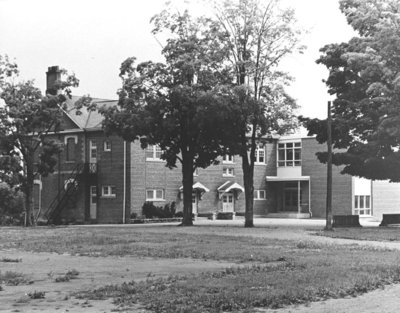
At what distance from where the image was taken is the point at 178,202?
53719 millimetres

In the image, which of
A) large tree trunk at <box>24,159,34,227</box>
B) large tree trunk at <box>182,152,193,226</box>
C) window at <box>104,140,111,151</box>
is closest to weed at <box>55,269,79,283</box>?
large tree trunk at <box>182,152,193,226</box>

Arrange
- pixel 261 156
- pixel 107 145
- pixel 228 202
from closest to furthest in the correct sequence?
pixel 107 145 < pixel 228 202 < pixel 261 156

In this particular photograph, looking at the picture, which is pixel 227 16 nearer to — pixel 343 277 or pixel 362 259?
pixel 362 259

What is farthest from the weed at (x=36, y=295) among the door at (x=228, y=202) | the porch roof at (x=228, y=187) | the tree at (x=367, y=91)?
the door at (x=228, y=202)

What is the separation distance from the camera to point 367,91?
3475 cm

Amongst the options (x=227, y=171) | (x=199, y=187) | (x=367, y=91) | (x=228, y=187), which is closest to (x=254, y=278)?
(x=367, y=91)

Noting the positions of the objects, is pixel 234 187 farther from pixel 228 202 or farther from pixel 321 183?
pixel 321 183

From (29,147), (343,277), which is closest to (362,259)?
(343,277)

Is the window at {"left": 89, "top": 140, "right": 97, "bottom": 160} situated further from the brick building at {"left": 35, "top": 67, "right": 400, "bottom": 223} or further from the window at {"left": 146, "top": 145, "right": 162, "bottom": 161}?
the window at {"left": 146, "top": 145, "right": 162, "bottom": 161}

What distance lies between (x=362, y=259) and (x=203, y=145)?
24.9 metres

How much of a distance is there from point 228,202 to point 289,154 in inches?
341

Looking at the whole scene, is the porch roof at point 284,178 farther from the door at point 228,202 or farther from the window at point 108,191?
the window at point 108,191

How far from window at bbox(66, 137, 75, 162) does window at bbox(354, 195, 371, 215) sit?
25504 mm

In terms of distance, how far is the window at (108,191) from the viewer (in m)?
51.1
